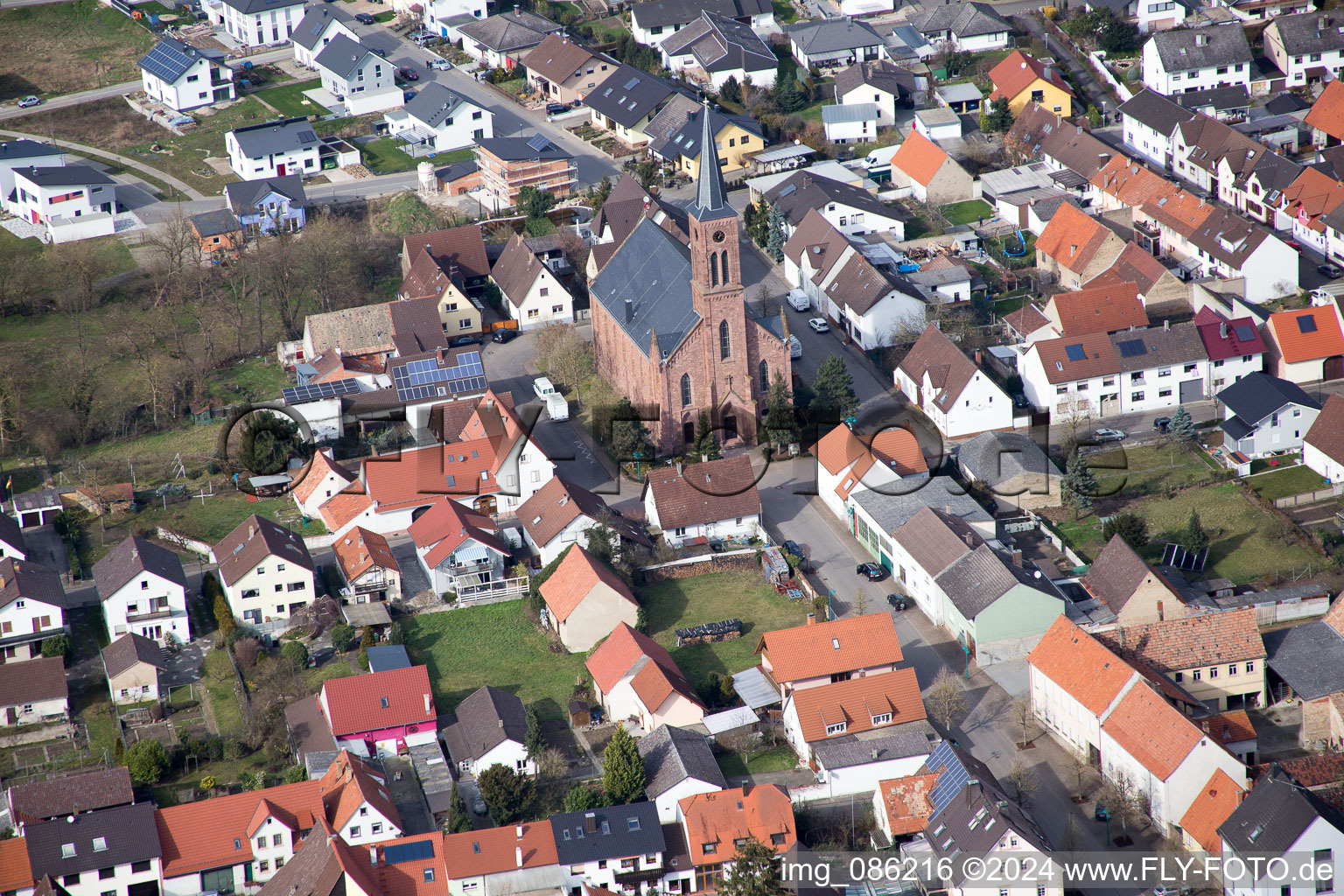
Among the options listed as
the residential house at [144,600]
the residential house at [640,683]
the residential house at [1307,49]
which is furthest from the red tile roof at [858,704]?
the residential house at [1307,49]

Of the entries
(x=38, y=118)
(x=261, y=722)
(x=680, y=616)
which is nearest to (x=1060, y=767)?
(x=680, y=616)

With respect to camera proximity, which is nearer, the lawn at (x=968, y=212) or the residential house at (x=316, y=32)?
the lawn at (x=968, y=212)

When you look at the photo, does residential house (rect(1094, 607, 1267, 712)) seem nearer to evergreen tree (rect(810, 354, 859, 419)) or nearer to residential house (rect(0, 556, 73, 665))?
evergreen tree (rect(810, 354, 859, 419))

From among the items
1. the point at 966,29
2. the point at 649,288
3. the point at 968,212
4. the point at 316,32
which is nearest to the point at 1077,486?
the point at 649,288

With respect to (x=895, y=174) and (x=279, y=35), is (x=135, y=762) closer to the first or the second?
(x=895, y=174)

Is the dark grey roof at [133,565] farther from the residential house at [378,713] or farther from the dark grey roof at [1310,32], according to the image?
the dark grey roof at [1310,32]

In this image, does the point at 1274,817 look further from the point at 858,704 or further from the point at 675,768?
the point at 675,768

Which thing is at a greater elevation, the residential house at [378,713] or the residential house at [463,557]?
the residential house at [378,713]
